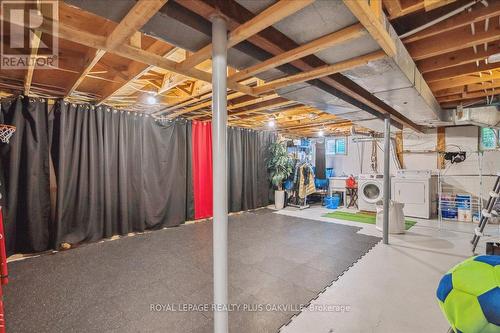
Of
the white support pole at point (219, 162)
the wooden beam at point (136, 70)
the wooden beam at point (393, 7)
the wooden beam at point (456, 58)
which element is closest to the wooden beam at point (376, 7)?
the wooden beam at point (393, 7)

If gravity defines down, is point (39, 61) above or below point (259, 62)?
above

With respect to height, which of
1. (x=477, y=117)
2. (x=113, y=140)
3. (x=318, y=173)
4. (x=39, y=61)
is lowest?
(x=318, y=173)

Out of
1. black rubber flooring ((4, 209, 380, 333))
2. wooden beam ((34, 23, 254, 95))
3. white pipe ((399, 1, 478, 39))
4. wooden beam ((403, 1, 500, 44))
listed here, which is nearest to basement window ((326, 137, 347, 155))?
black rubber flooring ((4, 209, 380, 333))

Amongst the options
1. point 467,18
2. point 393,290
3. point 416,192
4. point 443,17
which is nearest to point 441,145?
point 416,192

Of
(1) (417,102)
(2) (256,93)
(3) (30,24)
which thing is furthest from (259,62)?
(1) (417,102)

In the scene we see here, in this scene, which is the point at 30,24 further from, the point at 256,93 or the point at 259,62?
the point at 256,93

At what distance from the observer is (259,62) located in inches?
70.4

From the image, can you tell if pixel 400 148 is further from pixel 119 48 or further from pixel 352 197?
pixel 119 48

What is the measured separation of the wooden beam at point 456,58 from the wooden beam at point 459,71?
0.36 m

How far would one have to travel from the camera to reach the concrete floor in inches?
72.1

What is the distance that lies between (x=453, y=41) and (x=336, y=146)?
610 cm

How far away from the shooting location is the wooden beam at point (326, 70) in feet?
5.27

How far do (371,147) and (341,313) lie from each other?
612 centimetres

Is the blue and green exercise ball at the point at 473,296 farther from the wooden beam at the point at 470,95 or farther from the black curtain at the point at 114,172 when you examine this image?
the black curtain at the point at 114,172
